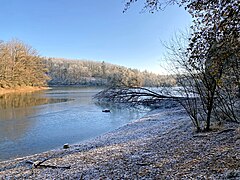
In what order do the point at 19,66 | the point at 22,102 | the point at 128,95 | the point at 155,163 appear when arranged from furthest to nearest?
the point at 19,66 < the point at 22,102 < the point at 128,95 < the point at 155,163

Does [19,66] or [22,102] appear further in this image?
[19,66]

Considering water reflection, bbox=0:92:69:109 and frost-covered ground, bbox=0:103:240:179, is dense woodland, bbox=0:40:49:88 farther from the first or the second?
frost-covered ground, bbox=0:103:240:179

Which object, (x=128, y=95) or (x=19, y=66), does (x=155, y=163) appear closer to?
(x=128, y=95)

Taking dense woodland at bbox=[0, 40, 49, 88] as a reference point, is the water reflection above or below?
below

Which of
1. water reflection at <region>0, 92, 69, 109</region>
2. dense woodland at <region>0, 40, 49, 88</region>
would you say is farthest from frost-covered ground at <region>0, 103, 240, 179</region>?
dense woodland at <region>0, 40, 49, 88</region>

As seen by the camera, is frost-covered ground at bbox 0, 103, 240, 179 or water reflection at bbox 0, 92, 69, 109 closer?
frost-covered ground at bbox 0, 103, 240, 179

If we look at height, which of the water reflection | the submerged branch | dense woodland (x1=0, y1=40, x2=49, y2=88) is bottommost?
the water reflection

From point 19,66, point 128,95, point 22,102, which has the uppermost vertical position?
point 19,66

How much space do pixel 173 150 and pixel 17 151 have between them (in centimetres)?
727

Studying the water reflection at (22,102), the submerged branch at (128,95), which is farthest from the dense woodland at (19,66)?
the submerged branch at (128,95)

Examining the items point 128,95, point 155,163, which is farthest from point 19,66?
point 155,163

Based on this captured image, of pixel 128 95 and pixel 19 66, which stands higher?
pixel 19 66

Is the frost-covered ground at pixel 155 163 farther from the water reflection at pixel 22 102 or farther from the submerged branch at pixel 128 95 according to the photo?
the water reflection at pixel 22 102

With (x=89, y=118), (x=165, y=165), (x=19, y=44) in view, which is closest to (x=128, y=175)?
(x=165, y=165)
